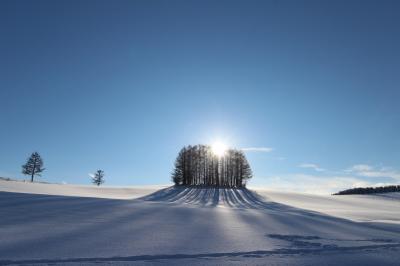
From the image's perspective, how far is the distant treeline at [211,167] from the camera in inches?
2805

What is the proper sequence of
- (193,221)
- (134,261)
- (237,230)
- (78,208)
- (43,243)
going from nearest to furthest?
(134,261), (43,243), (237,230), (193,221), (78,208)

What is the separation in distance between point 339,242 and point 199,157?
68.0 m

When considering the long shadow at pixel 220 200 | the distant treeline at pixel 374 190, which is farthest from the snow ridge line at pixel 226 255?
the distant treeline at pixel 374 190

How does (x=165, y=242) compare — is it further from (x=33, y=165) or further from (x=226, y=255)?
(x=33, y=165)

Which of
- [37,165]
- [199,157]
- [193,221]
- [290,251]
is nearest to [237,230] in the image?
[193,221]

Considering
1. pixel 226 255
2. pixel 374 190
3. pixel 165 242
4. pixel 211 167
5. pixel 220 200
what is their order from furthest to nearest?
pixel 211 167
pixel 374 190
pixel 220 200
pixel 165 242
pixel 226 255

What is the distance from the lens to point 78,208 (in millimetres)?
9039

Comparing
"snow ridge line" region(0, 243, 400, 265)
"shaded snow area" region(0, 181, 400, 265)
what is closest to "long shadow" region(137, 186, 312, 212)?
"shaded snow area" region(0, 181, 400, 265)

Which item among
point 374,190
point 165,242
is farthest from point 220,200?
point 165,242

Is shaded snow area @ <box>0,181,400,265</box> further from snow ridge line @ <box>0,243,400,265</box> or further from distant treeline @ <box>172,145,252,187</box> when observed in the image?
distant treeline @ <box>172,145,252,187</box>

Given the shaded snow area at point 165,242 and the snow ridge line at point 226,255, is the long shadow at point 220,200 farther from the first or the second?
the snow ridge line at point 226,255

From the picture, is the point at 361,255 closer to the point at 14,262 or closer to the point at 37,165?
the point at 14,262

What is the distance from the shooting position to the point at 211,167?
75.5m

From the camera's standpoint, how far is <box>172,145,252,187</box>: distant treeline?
71.2 meters
